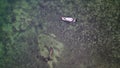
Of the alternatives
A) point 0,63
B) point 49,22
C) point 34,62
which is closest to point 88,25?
point 49,22

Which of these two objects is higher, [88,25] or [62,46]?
[88,25]

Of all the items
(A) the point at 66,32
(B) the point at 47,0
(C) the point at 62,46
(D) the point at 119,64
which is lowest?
(D) the point at 119,64

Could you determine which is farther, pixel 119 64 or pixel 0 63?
pixel 0 63

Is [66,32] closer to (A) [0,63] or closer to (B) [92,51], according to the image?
(B) [92,51]
